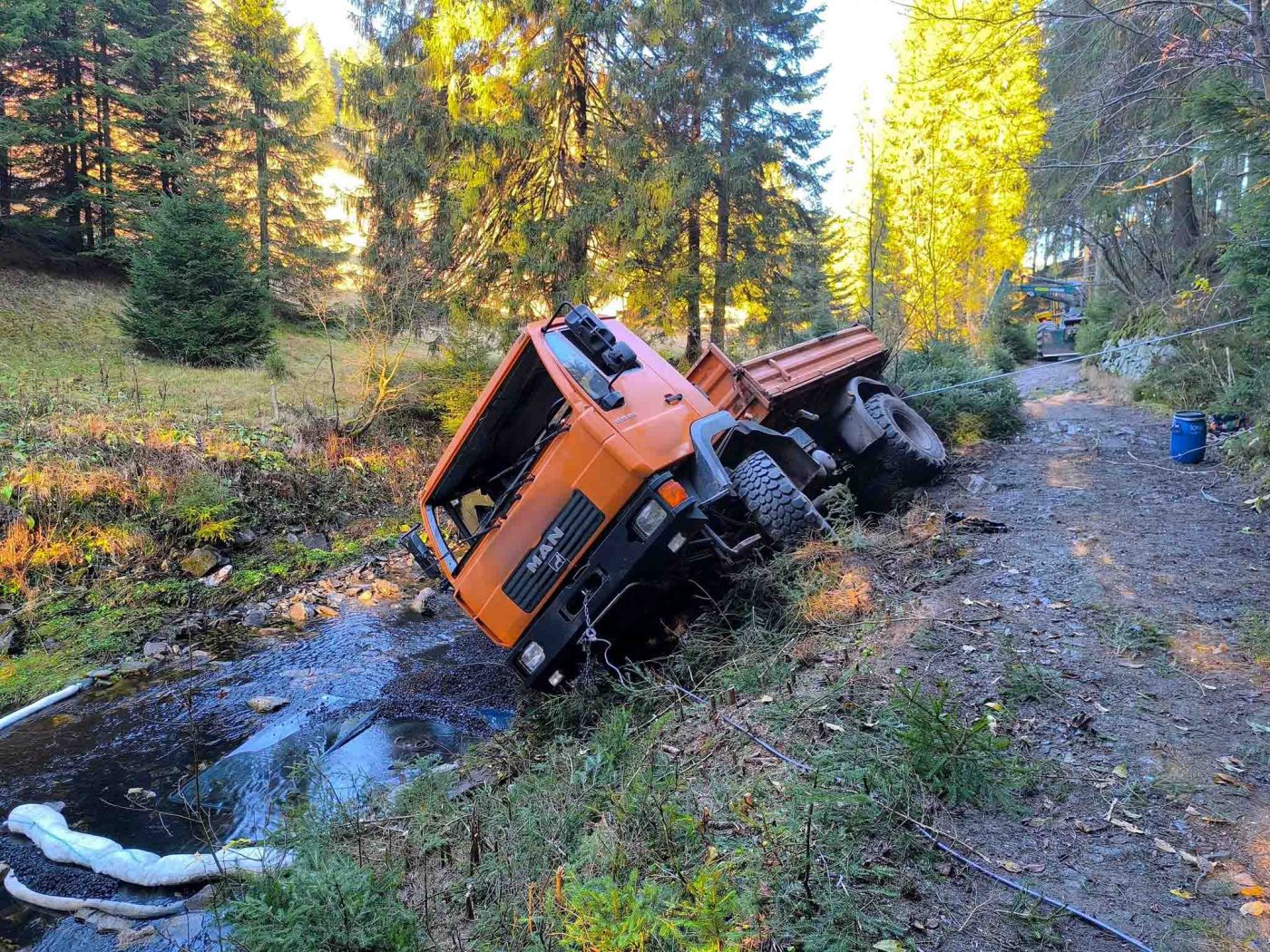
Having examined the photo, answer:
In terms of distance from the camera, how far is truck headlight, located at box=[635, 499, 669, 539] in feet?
14.7

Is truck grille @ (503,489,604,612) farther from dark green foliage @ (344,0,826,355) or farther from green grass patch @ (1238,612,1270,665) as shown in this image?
dark green foliage @ (344,0,826,355)

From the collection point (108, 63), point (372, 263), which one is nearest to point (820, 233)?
point (372, 263)

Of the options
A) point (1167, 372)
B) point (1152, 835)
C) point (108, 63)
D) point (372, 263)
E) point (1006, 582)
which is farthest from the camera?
point (108, 63)

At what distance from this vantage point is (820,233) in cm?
1720

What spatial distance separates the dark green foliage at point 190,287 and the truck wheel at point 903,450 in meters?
16.5

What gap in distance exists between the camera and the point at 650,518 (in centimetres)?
453

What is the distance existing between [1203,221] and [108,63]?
1129 inches

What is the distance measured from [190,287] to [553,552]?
1692 centimetres

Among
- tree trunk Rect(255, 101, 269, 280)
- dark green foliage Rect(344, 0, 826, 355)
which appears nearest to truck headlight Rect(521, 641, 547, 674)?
dark green foliage Rect(344, 0, 826, 355)

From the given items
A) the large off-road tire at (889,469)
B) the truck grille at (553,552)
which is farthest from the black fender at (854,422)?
the truck grille at (553,552)

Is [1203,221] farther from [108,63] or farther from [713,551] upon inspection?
[108,63]

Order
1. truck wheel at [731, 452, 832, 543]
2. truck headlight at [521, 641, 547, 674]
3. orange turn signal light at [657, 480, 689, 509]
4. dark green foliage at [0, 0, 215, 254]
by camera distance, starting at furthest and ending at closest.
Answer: dark green foliage at [0, 0, 215, 254] < truck wheel at [731, 452, 832, 543] < truck headlight at [521, 641, 547, 674] < orange turn signal light at [657, 480, 689, 509]

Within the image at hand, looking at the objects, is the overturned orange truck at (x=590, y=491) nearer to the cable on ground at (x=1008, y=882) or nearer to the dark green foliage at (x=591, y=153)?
the cable on ground at (x=1008, y=882)

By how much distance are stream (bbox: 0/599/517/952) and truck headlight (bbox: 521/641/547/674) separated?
938mm
